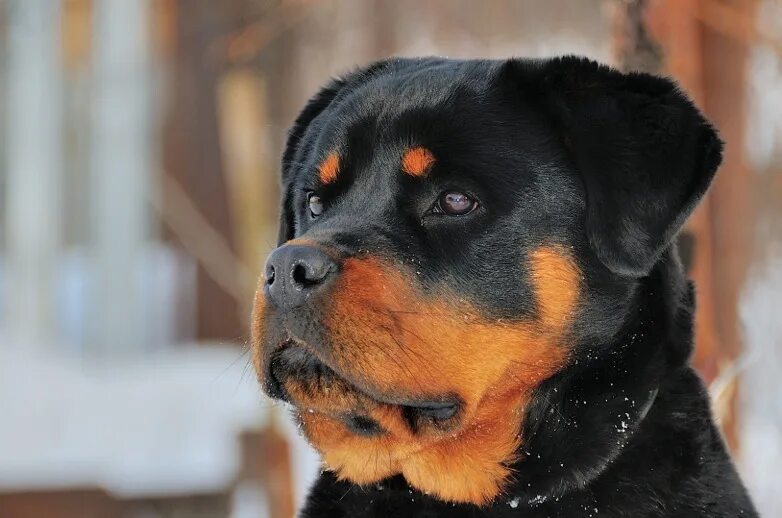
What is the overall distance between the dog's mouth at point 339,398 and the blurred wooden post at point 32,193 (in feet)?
29.3

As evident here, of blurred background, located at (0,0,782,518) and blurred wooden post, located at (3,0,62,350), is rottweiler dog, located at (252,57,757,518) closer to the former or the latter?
blurred background, located at (0,0,782,518)

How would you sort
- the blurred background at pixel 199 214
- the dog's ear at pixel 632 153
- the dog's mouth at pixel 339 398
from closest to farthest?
1. the dog's mouth at pixel 339 398
2. the dog's ear at pixel 632 153
3. the blurred background at pixel 199 214

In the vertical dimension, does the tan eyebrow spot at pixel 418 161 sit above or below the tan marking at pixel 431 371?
above

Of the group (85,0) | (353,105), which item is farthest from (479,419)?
(85,0)

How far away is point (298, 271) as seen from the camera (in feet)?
8.29

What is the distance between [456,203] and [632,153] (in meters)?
0.47

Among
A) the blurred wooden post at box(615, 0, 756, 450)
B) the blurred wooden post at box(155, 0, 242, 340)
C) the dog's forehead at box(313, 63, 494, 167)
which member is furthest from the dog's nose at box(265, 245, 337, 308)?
the blurred wooden post at box(155, 0, 242, 340)

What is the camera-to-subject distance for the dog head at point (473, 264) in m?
2.58

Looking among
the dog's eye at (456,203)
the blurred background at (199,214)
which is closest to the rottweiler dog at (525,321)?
the dog's eye at (456,203)

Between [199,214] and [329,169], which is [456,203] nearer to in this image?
[329,169]

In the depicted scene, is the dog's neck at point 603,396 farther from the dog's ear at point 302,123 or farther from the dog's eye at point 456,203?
the dog's ear at point 302,123

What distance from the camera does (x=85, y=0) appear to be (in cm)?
1041

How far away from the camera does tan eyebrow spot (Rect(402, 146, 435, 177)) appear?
9.39 feet

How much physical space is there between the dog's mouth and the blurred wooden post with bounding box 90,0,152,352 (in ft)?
26.6
